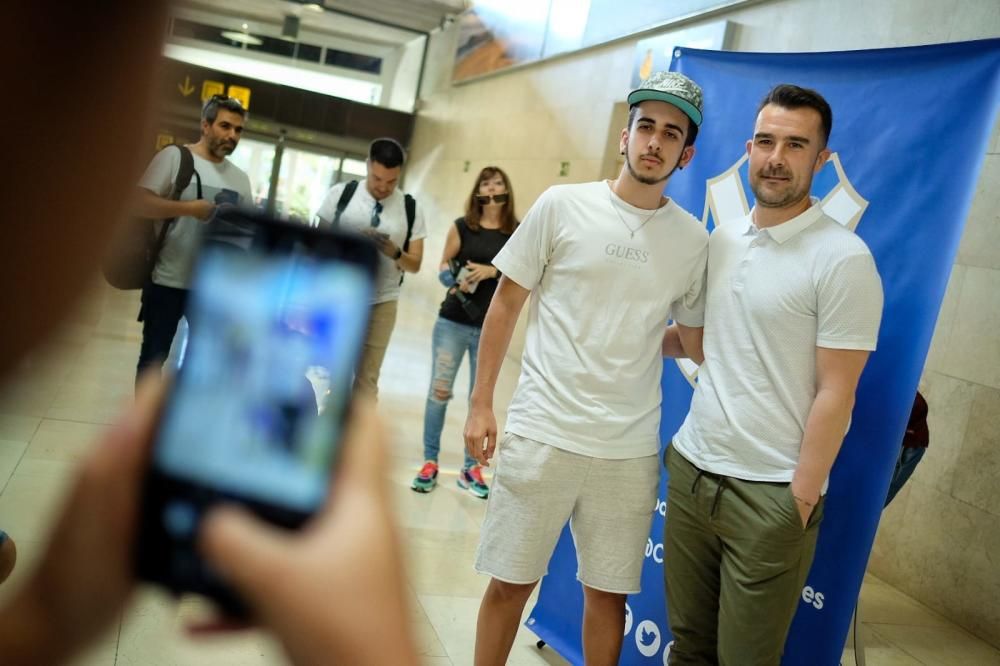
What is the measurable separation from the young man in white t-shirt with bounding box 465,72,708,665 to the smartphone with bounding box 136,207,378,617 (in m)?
2.09

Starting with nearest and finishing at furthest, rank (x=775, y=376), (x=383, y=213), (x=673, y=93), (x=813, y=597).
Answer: (x=775, y=376), (x=673, y=93), (x=813, y=597), (x=383, y=213)

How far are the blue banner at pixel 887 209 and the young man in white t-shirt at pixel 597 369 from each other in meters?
0.27

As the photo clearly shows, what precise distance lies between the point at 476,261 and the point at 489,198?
1.13 ft

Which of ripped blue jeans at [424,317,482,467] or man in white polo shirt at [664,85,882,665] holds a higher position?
man in white polo shirt at [664,85,882,665]

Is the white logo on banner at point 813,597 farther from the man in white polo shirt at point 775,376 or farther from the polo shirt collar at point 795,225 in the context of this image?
the polo shirt collar at point 795,225

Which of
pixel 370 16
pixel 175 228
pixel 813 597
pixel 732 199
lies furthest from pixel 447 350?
pixel 370 16

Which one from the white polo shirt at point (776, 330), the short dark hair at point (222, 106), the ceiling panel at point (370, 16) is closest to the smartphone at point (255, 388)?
the white polo shirt at point (776, 330)

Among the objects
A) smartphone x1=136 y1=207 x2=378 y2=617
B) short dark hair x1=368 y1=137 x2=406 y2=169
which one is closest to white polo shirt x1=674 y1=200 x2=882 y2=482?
smartphone x1=136 y1=207 x2=378 y2=617

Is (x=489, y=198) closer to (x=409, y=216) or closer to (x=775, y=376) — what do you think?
(x=409, y=216)

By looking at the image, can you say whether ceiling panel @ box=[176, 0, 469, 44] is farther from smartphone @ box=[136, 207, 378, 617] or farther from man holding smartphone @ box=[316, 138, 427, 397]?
smartphone @ box=[136, 207, 378, 617]

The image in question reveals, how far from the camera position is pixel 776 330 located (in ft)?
7.53

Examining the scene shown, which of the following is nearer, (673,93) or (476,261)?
(673,93)

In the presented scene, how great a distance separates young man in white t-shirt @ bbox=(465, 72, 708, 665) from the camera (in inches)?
98.4

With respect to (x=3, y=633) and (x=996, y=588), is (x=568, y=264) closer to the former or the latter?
(x=3, y=633)
